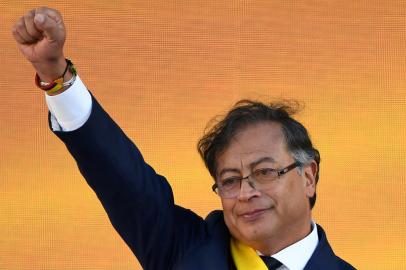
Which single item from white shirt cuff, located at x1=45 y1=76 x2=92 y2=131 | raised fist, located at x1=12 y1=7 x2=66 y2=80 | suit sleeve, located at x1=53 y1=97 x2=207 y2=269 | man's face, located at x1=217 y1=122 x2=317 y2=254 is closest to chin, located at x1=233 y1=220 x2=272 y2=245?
man's face, located at x1=217 y1=122 x2=317 y2=254

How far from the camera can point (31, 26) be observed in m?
1.62

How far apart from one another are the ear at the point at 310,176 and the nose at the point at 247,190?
17cm

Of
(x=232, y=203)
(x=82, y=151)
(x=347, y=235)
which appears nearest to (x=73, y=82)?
(x=82, y=151)

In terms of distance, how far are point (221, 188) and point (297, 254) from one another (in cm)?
21

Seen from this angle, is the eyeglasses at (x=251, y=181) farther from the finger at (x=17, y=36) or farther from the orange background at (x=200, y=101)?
the orange background at (x=200, y=101)

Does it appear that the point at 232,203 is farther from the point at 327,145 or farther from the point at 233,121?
the point at 327,145

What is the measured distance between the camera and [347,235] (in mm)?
3709

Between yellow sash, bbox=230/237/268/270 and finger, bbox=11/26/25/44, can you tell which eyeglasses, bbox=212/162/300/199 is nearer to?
yellow sash, bbox=230/237/268/270

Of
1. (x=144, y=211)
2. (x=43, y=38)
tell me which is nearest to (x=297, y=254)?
(x=144, y=211)

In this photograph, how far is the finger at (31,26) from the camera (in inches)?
63.1

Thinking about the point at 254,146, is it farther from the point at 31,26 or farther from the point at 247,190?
the point at 31,26

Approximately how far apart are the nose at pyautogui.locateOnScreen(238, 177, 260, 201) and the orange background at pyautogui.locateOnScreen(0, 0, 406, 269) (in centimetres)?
154

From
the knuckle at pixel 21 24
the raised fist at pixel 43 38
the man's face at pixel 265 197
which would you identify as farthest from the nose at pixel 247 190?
the knuckle at pixel 21 24

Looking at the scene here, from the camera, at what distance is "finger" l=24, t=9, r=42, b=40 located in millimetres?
1603
